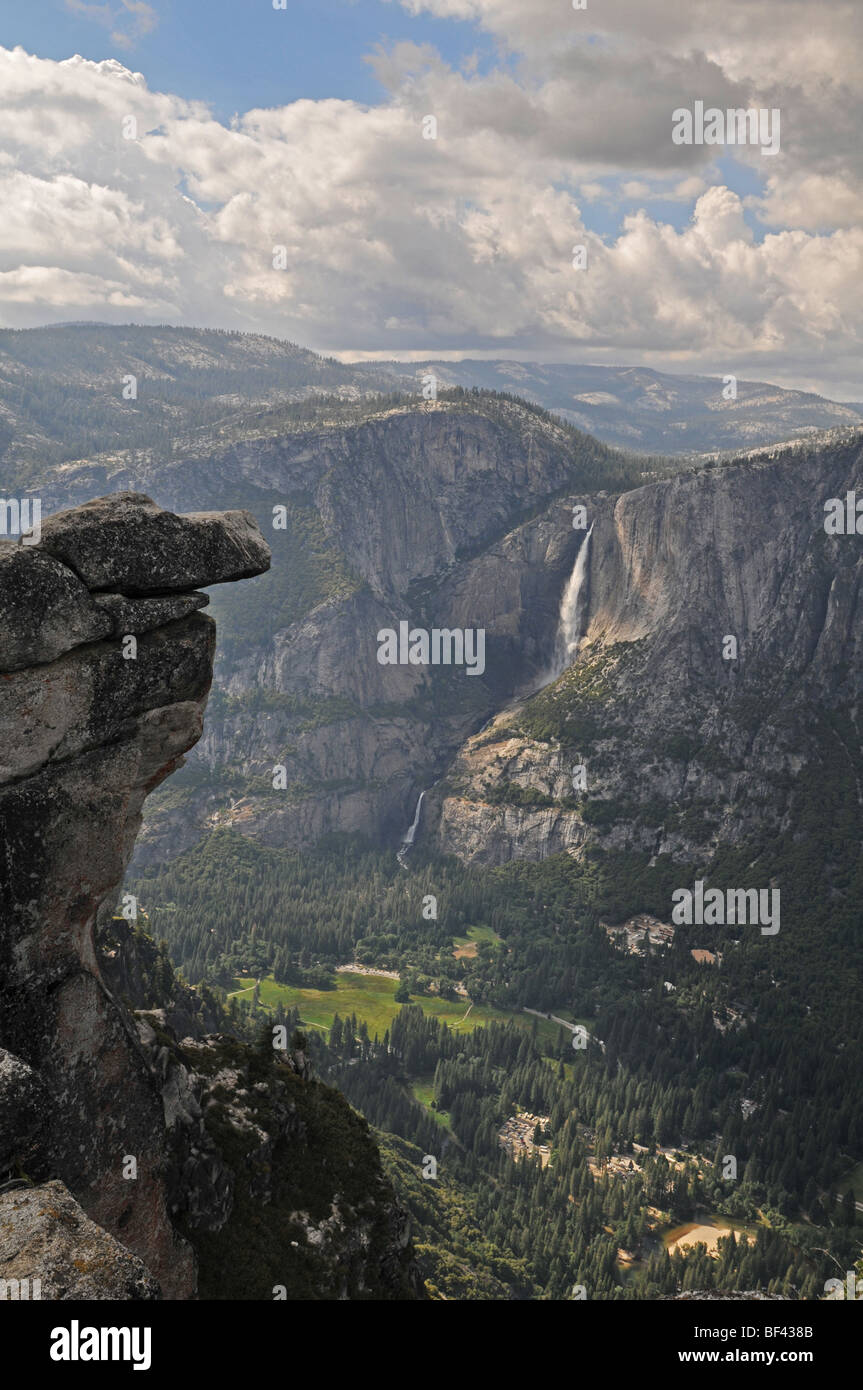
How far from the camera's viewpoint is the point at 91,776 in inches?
1171

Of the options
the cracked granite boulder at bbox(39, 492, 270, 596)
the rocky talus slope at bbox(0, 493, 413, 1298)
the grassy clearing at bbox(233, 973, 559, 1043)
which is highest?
the cracked granite boulder at bbox(39, 492, 270, 596)

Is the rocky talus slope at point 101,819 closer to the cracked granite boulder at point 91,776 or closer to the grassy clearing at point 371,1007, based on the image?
the cracked granite boulder at point 91,776

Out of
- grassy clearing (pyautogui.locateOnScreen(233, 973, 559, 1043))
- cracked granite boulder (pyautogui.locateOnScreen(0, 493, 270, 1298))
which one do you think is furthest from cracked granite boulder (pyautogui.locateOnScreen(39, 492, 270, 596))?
grassy clearing (pyautogui.locateOnScreen(233, 973, 559, 1043))

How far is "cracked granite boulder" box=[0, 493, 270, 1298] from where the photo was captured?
27656mm

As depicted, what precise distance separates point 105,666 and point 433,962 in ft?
594

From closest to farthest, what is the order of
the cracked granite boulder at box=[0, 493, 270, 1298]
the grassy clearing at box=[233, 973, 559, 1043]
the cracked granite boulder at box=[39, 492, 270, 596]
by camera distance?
the cracked granite boulder at box=[0, 493, 270, 1298]
the cracked granite boulder at box=[39, 492, 270, 596]
the grassy clearing at box=[233, 973, 559, 1043]

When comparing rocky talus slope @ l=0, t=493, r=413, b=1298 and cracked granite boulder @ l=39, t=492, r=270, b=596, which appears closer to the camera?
rocky talus slope @ l=0, t=493, r=413, b=1298

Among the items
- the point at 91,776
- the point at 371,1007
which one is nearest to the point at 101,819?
the point at 91,776

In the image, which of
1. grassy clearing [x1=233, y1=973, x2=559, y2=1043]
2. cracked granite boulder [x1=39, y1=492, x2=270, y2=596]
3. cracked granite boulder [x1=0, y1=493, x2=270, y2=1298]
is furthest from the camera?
grassy clearing [x1=233, y1=973, x2=559, y2=1043]

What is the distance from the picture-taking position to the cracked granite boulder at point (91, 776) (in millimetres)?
27656

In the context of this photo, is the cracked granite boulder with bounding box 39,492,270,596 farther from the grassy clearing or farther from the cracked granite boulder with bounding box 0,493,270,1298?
the grassy clearing

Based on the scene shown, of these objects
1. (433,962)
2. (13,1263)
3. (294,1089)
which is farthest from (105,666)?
(433,962)

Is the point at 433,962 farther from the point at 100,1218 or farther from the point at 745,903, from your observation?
the point at 100,1218

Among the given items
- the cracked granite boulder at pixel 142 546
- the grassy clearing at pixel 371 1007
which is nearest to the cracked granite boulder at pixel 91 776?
the cracked granite boulder at pixel 142 546
